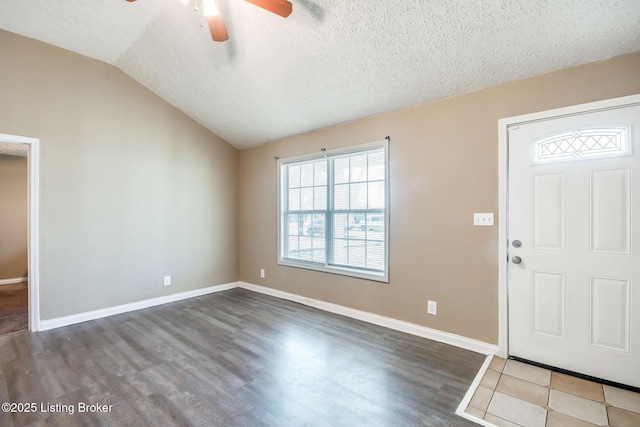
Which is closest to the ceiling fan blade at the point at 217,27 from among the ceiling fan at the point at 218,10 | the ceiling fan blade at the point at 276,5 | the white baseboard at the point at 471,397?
the ceiling fan at the point at 218,10

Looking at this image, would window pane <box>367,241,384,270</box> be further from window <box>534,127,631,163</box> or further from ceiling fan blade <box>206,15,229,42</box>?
ceiling fan blade <box>206,15,229,42</box>

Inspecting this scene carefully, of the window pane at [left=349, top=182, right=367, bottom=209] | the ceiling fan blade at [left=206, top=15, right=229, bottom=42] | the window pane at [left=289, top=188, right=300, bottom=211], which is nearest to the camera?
the ceiling fan blade at [left=206, top=15, right=229, bottom=42]

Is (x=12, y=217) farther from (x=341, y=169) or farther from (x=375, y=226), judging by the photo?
(x=375, y=226)

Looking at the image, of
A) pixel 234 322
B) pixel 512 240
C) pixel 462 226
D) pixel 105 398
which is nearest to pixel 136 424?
pixel 105 398

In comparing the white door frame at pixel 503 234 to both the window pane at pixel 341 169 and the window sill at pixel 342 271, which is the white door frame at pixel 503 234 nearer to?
the window sill at pixel 342 271

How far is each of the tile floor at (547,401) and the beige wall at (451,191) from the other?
449mm

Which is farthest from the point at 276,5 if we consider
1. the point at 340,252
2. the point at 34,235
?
the point at 34,235

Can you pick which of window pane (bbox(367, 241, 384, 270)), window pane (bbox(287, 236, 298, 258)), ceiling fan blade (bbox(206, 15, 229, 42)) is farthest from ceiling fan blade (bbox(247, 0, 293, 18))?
window pane (bbox(287, 236, 298, 258))

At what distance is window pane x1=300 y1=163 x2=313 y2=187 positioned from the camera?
164 inches

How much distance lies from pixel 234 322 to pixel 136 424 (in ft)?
5.45

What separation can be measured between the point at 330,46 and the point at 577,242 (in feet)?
8.59

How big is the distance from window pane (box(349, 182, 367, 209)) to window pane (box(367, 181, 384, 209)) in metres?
0.07

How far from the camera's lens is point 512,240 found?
254cm

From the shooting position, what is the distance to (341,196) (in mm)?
3785
